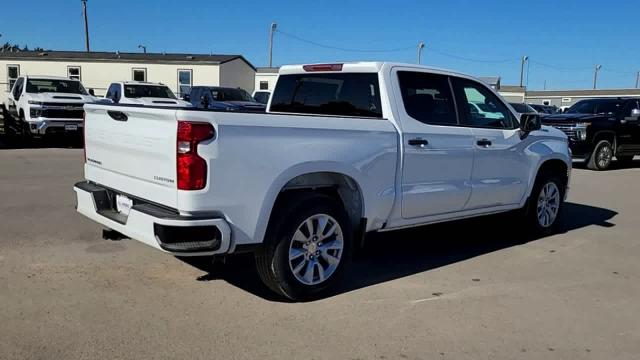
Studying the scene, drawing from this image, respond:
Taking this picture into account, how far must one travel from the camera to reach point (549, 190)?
7.45 metres

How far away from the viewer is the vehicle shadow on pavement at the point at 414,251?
5.37 metres

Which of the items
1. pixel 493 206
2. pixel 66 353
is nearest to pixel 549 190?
pixel 493 206

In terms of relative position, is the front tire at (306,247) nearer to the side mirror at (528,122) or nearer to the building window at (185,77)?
the side mirror at (528,122)

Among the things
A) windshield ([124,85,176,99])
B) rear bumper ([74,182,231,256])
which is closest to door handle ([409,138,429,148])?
rear bumper ([74,182,231,256])

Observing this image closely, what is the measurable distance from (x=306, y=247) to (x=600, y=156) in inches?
540

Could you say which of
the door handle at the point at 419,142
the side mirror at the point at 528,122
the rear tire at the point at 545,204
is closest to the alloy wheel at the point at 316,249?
the door handle at the point at 419,142

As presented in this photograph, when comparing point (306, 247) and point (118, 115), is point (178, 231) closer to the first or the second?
point (306, 247)

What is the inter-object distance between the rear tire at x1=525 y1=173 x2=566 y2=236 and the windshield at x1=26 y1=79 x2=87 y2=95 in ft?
49.5

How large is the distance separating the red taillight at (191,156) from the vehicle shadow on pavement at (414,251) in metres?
1.32

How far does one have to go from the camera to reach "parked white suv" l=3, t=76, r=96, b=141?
645 inches

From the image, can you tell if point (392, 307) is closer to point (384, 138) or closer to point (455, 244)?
point (384, 138)

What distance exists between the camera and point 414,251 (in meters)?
6.57

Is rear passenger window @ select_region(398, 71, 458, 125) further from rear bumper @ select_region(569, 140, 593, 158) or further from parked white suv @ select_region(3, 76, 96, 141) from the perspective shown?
parked white suv @ select_region(3, 76, 96, 141)

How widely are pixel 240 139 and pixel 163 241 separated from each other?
89 cm
